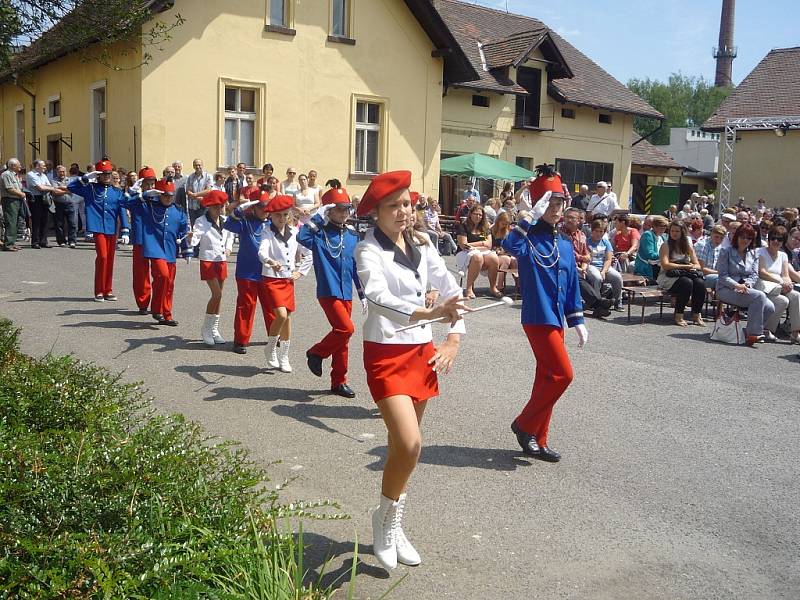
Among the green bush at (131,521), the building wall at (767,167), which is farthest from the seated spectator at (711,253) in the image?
the building wall at (767,167)

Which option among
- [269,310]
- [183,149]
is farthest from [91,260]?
[269,310]

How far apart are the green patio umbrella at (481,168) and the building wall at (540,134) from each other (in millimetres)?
3419

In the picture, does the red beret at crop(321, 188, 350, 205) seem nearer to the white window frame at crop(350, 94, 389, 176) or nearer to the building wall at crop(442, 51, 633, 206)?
the white window frame at crop(350, 94, 389, 176)

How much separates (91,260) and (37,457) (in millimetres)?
14829

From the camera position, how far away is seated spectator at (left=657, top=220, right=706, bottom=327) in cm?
1417

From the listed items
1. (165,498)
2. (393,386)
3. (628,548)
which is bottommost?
(628,548)

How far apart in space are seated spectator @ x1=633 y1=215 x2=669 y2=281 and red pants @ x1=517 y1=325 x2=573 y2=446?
9.60 metres

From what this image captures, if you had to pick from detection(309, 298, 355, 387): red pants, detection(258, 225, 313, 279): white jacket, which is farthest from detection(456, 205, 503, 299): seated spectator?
detection(309, 298, 355, 387): red pants

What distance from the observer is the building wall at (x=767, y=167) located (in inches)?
1439

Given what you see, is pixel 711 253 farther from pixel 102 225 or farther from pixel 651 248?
pixel 102 225

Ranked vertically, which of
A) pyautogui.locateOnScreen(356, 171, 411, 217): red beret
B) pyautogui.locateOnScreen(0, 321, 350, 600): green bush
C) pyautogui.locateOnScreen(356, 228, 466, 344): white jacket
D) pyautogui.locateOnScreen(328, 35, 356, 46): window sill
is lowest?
pyautogui.locateOnScreen(0, 321, 350, 600): green bush

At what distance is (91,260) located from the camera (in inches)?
727

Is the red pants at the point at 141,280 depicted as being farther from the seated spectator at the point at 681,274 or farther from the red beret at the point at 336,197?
the seated spectator at the point at 681,274

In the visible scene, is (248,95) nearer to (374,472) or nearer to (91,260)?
(91,260)
